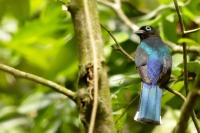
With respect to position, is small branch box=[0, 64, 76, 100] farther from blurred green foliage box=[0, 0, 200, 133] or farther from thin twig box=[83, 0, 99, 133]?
blurred green foliage box=[0, 0, 200, 133]

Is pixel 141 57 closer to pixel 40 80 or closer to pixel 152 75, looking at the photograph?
pixel 152 75

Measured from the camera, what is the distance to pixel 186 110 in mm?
1138

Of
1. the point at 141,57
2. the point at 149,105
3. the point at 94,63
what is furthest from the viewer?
the point at 141,57

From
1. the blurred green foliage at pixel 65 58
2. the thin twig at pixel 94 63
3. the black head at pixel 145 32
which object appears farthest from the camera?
the blurred green foliage at pixel 65 58

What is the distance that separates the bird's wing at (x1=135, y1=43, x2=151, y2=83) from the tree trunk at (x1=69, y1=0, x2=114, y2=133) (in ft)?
1.07

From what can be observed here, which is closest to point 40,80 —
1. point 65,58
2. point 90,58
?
point 90,58

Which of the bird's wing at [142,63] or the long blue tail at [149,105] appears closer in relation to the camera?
the long blue tail at [149,105]

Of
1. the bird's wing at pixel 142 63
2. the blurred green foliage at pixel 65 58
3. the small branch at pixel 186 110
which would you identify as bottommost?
the blurred green foliage at pixel 65 58

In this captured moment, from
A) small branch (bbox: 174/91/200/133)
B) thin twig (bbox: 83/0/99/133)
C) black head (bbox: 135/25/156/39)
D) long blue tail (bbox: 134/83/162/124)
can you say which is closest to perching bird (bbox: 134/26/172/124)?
long blue tail (bbox: 134/83/162/124)

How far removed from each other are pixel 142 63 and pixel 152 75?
0.06 m

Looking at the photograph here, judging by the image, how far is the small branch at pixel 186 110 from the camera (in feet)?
3.66

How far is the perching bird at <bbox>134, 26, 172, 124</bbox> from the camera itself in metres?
1.58

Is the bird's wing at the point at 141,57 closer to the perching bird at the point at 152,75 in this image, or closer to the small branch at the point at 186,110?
the perching bird at the point at 152,75

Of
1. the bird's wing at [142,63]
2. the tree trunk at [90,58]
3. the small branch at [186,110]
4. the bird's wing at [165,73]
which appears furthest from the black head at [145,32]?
the small branch at [186,110]
